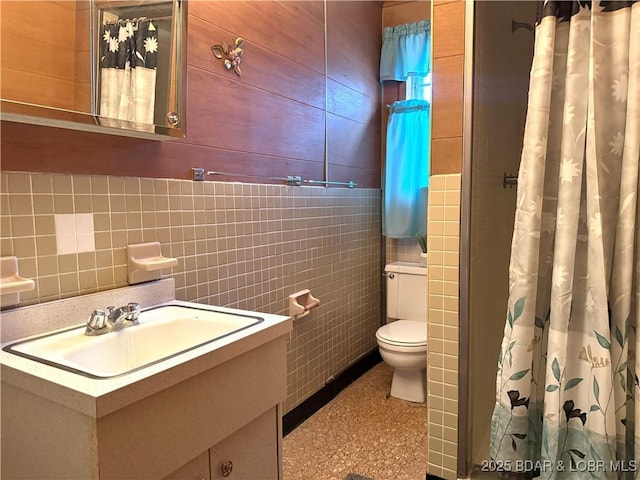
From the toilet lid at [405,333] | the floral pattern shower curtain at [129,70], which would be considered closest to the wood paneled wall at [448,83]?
the floral pattern shower curtain at [129,70]

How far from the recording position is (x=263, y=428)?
1.34 m

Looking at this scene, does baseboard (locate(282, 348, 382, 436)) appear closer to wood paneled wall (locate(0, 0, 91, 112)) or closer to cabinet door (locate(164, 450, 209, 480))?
cabinet door (locate(164, 450, 209, 480))

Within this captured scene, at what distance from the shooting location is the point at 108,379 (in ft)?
3.00

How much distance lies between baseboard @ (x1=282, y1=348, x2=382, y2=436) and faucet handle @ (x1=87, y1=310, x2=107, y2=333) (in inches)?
48.8

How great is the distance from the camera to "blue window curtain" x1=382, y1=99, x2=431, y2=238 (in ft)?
9.71

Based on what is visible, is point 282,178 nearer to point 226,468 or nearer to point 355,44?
point 355,44

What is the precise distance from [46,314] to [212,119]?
936mm

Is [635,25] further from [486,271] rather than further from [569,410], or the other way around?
[569,410]

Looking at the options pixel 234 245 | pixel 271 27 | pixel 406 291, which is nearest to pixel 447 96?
pixel 271 27

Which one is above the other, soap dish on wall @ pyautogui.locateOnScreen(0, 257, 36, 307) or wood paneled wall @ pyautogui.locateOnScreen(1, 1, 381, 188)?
wood paneled wall @ pyautogui.locateOnScreen(1, 1, 381, 188)

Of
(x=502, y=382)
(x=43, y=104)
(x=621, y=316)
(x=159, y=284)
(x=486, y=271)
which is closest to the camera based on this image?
(x=43, y=104)

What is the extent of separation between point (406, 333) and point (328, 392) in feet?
1.90

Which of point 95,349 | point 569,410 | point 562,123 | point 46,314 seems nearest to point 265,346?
point 95,349

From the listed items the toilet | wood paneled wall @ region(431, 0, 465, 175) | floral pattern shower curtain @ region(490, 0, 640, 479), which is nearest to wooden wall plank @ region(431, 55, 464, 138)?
wood paneled wall @ region(431, 0, 465, 175)
